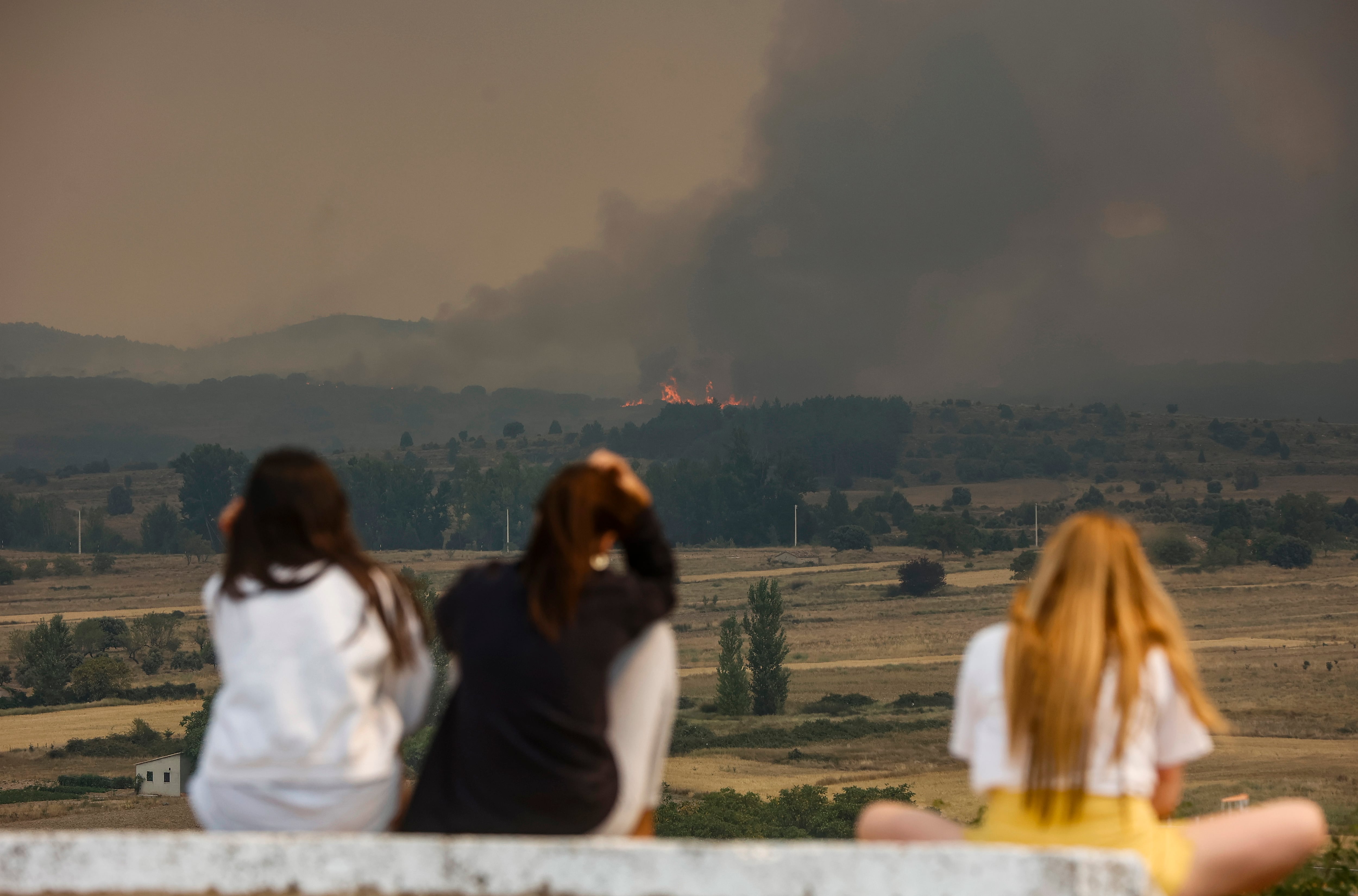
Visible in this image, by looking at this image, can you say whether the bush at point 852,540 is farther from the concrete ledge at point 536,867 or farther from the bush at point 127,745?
the concrete ledge at point 536,867

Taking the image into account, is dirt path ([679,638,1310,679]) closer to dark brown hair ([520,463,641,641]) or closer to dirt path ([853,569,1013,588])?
dirt path ([853,569,1013,588])

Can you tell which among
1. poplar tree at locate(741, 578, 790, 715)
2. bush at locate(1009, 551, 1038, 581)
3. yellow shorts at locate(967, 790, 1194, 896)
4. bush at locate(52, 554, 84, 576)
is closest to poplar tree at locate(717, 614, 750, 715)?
poplar tree at locate(741, 578, 790, 715)

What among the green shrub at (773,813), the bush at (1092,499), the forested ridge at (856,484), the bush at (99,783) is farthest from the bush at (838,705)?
the bush at (99,783)

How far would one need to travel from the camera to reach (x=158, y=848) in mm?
2197

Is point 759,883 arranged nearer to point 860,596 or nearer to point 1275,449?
point 860,596

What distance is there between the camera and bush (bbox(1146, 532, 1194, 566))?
369 feet

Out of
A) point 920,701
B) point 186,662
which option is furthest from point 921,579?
point 186,662

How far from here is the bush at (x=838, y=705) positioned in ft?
317

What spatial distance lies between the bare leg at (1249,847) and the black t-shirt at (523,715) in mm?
1415

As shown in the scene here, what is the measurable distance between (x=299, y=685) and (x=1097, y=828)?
1825mm

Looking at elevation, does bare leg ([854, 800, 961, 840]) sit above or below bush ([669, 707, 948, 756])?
above

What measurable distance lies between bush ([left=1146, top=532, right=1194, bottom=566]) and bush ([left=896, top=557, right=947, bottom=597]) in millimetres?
20223

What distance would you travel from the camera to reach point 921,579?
114 metres

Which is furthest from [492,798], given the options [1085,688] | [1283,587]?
[1283,587]
